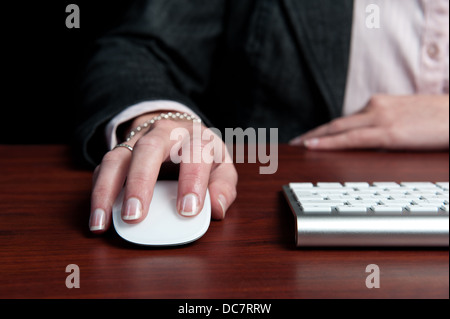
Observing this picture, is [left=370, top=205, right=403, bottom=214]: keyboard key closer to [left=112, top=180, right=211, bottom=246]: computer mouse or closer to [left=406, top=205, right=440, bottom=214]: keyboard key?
[left=406, top=205, right=440, bottom=214]: keyboard key

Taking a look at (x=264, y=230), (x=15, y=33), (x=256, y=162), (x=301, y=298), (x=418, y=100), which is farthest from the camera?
(x=15, y=33)

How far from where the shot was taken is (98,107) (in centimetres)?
60

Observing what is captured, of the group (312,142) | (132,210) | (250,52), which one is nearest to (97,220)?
(132,210)

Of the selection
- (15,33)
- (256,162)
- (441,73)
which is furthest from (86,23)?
(441,73)

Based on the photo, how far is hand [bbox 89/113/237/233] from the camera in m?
0.32

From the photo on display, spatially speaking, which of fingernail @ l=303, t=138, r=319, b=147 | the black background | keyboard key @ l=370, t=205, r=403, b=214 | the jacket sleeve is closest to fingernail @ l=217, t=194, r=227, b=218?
keyboard key @ l=370, t=205, r=403, b=214

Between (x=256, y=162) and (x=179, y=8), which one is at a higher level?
(x=179, y=8)

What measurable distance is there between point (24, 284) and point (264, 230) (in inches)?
6.6

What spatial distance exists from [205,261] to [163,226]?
4 centimetres

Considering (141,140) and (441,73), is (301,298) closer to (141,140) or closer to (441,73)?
(141,140)

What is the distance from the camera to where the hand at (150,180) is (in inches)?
12.5

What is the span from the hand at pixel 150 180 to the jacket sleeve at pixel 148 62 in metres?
0.16

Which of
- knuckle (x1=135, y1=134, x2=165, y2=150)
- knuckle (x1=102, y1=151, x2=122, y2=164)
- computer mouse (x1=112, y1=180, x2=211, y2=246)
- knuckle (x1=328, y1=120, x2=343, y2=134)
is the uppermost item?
knuckle (x1=135, y1=134, x2=165, y2=150)

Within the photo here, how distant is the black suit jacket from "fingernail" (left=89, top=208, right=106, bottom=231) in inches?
15.7
